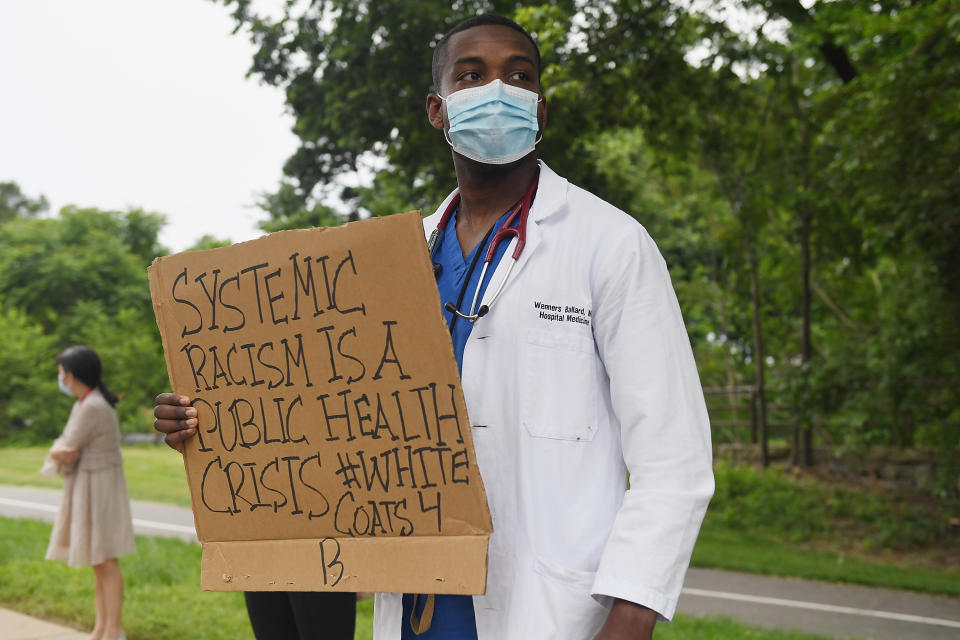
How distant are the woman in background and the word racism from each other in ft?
14.4

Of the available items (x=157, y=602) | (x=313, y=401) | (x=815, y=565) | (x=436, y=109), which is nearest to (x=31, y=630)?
(x=157, y=602)

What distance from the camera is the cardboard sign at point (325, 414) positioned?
1.84 meters

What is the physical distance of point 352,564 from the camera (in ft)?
6.27

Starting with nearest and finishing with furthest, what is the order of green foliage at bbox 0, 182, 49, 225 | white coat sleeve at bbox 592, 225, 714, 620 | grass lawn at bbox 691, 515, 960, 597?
white coat sleeve at bbox 592, 225, 714, 620
grass lawn at bbox 691, 515, 960, 597
green foliage at bbox 0, 182, 49, 225

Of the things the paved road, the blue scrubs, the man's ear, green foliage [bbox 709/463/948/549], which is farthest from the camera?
green foliage [bbox 709/463/948/549]

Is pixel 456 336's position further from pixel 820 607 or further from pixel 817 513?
pixel 817 513

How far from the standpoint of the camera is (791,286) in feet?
55.8

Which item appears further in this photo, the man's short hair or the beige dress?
the beige dress

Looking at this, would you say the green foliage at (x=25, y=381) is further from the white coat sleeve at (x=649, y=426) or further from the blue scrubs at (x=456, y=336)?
the white coat sleeve at (x=649, y=426)

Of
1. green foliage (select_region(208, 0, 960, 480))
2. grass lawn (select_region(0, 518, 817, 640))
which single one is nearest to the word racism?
grass lawn (select_region(0, 518, 817, 640))

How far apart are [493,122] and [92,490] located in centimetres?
510

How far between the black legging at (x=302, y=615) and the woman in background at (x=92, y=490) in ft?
11.1

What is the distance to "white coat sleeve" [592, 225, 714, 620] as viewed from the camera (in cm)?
169

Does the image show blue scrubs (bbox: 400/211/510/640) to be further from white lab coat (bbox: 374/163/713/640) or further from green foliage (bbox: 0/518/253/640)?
green foliage (bbox: 0/518/253/640)
